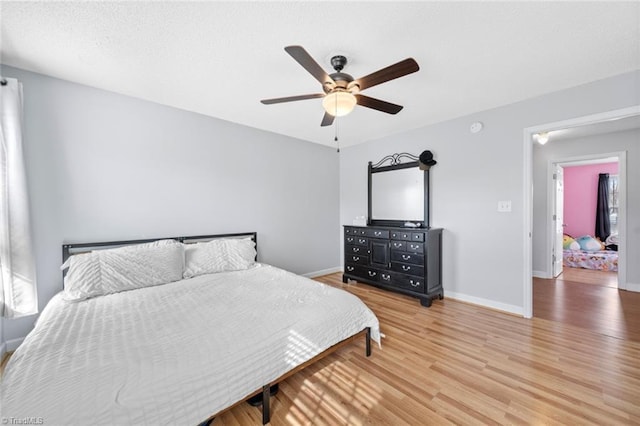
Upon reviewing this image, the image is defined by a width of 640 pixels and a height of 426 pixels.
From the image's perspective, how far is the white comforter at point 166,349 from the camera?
3.26ft

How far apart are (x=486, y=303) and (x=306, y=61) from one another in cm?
343

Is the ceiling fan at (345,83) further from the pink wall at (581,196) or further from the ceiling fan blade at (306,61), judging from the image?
the pink wall at (581,196)

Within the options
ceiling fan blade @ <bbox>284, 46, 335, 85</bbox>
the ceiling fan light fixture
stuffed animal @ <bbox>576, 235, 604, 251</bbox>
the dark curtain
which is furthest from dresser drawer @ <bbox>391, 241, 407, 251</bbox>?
the dark curtain

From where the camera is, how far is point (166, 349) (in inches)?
51.2

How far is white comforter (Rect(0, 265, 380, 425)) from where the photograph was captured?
3.26 ft

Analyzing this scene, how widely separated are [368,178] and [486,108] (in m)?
1.91

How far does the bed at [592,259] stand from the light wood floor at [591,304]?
50 centimetres

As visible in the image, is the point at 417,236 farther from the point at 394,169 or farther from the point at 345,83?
the point at 345,83

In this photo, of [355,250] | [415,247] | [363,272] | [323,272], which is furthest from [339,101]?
[323,272]

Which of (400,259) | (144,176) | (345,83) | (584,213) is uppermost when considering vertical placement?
(345,83)

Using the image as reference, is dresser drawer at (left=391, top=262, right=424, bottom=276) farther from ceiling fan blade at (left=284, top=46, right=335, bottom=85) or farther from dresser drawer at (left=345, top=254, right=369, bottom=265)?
ceiling fan blade at (left=284, top=46, right=335, bottom=85)

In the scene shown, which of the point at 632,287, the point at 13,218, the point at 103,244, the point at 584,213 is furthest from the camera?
the point at 584,213

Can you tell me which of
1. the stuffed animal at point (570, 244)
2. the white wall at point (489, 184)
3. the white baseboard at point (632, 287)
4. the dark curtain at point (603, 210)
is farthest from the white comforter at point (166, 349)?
the dark curtain at point (603, 210)

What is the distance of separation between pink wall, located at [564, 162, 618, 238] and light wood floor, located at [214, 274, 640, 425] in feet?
17.6
